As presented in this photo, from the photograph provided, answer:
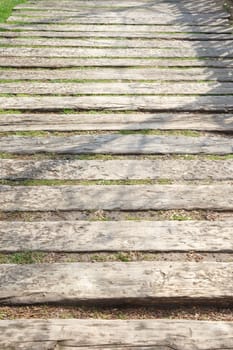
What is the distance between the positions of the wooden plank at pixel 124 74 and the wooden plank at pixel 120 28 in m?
1.48

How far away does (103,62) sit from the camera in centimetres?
529

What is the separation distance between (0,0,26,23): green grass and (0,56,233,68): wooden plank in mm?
1715

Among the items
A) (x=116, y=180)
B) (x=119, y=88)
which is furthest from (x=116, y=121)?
(x=116, y=180)

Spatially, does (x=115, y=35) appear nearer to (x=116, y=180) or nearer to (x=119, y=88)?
(x=119, y=88)

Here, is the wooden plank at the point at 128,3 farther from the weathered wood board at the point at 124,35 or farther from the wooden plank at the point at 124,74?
the wooden plank at the point at 124,74

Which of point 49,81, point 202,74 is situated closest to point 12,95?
point 49,81

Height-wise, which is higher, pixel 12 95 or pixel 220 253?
pixel 12 95

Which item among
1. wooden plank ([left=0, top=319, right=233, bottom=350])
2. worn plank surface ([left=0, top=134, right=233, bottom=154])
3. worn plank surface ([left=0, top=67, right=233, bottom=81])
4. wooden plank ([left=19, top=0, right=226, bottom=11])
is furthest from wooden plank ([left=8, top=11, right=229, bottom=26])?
wooden plank ([left=0, top=319, right=233, bottom=350])

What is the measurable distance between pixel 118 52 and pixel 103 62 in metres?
0.41

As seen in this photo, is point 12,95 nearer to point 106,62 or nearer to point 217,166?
point 106,62

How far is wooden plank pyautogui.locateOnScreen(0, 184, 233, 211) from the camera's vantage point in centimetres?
294

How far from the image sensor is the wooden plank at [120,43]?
5.84 metres

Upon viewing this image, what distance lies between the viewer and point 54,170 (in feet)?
10.8

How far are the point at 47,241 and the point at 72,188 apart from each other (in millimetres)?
558
